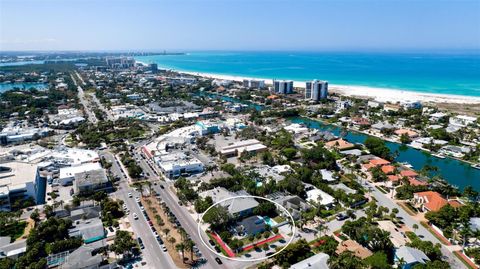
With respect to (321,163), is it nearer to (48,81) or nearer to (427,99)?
(427,99)

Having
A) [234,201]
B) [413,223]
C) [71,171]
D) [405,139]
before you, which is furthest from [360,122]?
[71,171]

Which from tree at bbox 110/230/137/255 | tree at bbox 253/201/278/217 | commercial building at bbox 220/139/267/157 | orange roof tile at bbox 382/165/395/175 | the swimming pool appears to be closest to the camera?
tree at bbox 110/230/137/255

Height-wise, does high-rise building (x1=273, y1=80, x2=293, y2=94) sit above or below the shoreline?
above

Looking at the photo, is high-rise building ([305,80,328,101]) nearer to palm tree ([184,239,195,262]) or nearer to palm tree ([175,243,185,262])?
palm tree ([184,239,195,262])

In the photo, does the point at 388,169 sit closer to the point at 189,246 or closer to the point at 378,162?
the point at 378,162

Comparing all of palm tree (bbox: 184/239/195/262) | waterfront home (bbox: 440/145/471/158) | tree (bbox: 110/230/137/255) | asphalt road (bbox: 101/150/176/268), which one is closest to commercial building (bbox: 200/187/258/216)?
palm tree (bbox: 184/239/195/262)

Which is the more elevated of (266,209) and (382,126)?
(382,126)

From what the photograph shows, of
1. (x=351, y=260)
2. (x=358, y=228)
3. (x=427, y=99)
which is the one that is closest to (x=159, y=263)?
(x=351, y=260)

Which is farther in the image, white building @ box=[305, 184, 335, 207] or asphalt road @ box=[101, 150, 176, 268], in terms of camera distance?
white building @ box=[305, 184, 335, 207]
